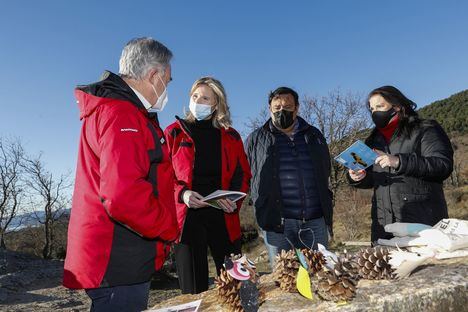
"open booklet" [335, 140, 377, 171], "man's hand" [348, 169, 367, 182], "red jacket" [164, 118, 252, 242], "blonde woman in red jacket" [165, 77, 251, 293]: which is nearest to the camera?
"open booklet" [335, 140, 377, 171]

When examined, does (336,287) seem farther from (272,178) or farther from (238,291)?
(272,178)

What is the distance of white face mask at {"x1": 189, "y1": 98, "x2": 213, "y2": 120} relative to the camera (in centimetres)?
320

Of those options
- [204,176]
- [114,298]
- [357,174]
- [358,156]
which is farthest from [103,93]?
[357,174]

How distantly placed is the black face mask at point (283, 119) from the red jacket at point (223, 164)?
1.49 feet

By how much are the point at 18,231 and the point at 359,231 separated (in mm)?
23751

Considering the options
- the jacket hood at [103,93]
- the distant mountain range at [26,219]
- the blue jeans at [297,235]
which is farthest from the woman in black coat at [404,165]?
the distant mountain range at [26,219]

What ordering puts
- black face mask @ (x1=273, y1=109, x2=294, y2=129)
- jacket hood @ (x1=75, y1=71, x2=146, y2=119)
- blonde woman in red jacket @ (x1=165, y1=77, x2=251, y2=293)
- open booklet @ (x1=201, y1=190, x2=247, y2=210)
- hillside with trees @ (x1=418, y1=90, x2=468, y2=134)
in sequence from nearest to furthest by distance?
jacket hood @ (x1=75, y1=71, x2=146, y2=119), open booklet @ (x1=201, y1=190, x2=247, y2=210), blonde woman in red jacket @ (x1=165, y1=77, x2=251, y2=293), black face mask @ (x1=273, y1=109, x2=294, y2=129), hillside with trees @ (x1=418, y1=90, x2=468, y2=134)

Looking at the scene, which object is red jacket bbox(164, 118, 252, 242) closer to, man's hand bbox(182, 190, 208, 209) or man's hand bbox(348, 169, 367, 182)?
man's hand bbox(182, 190, 208, 209)

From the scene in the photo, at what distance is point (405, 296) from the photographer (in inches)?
58.7

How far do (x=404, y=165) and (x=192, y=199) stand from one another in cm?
152

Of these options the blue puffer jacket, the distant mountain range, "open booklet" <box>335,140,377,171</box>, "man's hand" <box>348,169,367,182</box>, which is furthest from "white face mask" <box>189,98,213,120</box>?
the distant mountain range

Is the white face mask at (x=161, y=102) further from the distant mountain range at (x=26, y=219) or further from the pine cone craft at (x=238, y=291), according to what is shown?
the distant mountain range at (x=26, y=219)

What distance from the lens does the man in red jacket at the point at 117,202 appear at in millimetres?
1638

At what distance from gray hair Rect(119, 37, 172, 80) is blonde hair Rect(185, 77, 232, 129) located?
119 centimetres
